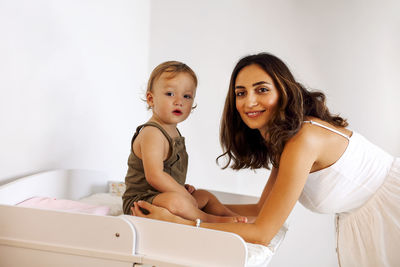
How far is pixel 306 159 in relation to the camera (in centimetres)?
107

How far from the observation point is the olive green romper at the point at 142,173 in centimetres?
128

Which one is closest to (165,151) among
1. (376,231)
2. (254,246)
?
(254,246)

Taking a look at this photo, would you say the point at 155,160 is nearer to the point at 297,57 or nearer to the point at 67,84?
the point at 67,84

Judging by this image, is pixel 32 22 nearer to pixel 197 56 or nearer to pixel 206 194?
pixel 206 194

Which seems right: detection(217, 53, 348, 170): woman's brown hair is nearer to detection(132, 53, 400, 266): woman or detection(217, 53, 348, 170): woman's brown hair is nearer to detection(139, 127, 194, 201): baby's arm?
detection(132, 53, 400, 266): woman

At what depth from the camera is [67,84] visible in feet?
5.08

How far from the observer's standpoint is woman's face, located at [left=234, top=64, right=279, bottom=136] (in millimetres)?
1167

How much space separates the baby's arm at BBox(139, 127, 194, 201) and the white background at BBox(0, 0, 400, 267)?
1.40 ft

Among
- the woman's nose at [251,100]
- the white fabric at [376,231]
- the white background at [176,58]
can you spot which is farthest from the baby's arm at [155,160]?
the white fabric at [376,231]

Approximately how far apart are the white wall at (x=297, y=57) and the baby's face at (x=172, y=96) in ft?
3.60

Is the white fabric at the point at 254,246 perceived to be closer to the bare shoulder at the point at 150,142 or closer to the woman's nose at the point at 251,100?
the bare shoulder at the point at 150,142

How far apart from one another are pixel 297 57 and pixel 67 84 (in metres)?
1.37

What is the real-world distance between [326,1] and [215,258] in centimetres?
188

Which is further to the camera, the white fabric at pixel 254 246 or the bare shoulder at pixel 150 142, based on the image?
the bare shoulder at pixel 150 142
